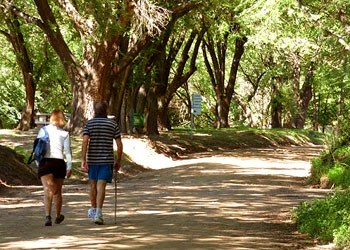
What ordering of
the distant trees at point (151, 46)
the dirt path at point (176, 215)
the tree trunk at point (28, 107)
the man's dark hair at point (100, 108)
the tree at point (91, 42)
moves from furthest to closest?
1. the tree trunk at point (28, 107)
2. the tree at point (91, 42)
3. the distant trees at point (151, 46)
4. the man's dark hair at point (100, 108)
5. the dirt path at point (176, 215)

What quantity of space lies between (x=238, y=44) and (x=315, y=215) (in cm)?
3893

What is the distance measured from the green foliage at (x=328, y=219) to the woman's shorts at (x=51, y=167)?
3758 mm

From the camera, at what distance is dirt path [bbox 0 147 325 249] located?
29.8 ft

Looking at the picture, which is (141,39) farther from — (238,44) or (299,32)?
(238,44)

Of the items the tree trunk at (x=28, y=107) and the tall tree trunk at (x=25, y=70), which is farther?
the tree trunk at (x=28, y=107)

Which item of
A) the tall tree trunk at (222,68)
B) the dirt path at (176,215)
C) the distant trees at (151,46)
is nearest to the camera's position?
the dirt path at (176,215)

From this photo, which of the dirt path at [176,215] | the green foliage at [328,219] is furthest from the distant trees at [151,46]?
the green foliage at [328,219]

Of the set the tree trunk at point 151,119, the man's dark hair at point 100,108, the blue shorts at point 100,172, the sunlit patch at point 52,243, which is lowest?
the sunlit patch at point 52,243

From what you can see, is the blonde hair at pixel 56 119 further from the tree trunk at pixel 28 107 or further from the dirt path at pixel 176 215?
the tree trunk at pixel 28 107

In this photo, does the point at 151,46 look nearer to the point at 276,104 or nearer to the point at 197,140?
the point at 197,140

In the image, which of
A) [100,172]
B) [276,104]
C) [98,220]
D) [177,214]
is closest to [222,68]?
[276,104]

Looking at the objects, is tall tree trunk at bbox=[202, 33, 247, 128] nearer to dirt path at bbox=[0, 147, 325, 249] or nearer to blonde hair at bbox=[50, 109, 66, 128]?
dirt path at bbox=[0, 147, 325, 249]

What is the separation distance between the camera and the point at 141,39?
27.4 meters

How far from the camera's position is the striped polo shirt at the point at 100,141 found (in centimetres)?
1105
